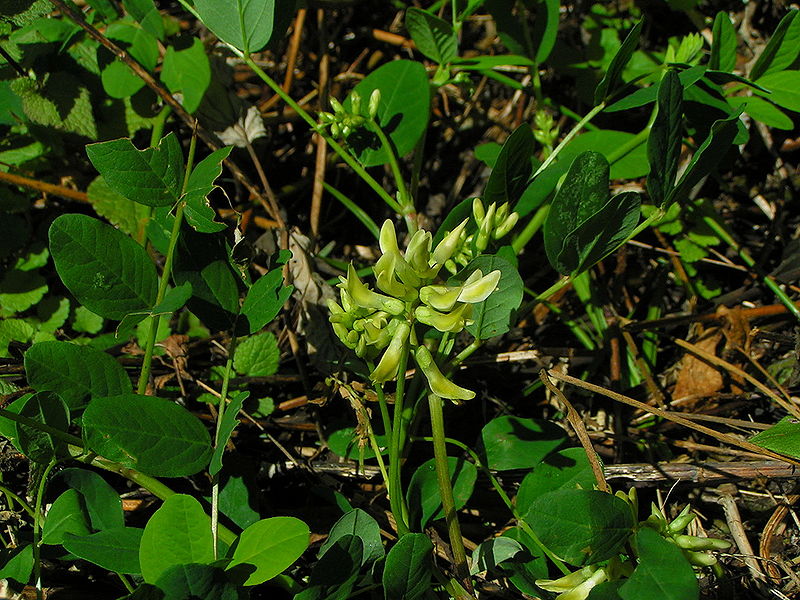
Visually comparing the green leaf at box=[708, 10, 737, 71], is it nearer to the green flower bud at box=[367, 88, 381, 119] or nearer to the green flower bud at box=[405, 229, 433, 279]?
the green flower bud at box=[367, 88, 381, 119]

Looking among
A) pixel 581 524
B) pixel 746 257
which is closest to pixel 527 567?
pixel 581 524

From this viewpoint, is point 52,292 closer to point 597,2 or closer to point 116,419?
point 116,419

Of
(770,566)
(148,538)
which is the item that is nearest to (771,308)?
(770,566)

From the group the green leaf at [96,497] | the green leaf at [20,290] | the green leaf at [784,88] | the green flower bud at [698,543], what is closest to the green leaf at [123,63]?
the green leaf at [20,290]

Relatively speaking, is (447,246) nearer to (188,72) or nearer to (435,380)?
(435,380)

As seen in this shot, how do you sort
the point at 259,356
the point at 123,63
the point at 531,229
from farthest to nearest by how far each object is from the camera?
the point at 123,63 → the point at 531,229 → the point at 259,356

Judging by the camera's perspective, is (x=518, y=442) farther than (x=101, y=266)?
Yes
